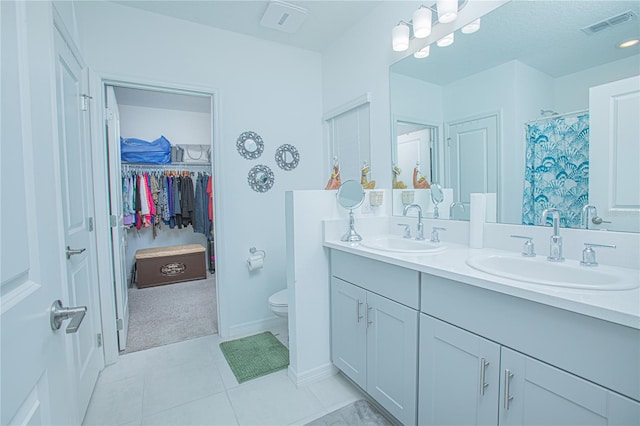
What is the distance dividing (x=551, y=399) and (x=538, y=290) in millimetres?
327

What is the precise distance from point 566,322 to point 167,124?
4.89m

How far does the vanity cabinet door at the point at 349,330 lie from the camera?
1650mm

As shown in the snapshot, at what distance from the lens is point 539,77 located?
4.49 feet

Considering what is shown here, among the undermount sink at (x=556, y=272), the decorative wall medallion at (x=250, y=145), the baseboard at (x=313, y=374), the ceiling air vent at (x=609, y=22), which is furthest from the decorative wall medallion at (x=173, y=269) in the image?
the ceiling air vent at (x=609, y=22)

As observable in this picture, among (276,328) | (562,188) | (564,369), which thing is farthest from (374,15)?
(276,328)

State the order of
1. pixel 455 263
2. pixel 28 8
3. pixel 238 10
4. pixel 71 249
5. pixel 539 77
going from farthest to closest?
pixel 238 10 → pixel 71 249 → pixel 539 77 → pixel 455 263 → pixel 28 8

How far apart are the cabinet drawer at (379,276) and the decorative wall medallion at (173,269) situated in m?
2.92

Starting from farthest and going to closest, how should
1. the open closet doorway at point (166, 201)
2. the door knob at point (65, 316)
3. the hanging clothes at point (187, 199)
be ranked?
the hanging clothes at point (187, 199)
the open closet doorway at point (166, 201)
the door knob at point (65, 316)

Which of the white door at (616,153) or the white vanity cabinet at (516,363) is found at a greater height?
the white door at (616,153)

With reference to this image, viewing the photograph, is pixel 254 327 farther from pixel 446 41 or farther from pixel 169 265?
pixel 446 41

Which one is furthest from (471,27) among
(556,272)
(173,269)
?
(173,269)

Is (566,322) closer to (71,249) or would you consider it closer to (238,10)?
(71,249)

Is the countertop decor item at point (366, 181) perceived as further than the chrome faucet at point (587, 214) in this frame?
Yes

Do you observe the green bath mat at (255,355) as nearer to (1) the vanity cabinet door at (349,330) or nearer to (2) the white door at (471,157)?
(1) the vanity cabinet door at (349,330)
